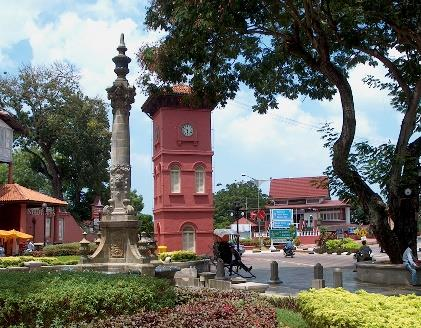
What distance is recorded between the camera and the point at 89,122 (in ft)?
148

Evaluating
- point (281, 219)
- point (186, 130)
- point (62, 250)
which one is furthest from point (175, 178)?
point (281, 219)

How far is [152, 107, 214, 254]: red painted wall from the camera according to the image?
35125mm

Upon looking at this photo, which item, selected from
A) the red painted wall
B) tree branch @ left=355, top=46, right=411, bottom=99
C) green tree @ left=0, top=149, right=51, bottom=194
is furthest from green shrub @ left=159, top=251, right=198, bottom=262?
green tree @ left=0, top=149, right=51, bottom=194

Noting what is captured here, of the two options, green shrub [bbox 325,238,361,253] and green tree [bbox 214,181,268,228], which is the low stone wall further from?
green tree [bbox 214,181,268,228]

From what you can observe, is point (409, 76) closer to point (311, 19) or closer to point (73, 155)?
point (311, 19)

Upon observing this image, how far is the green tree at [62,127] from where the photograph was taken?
4362 centimetres

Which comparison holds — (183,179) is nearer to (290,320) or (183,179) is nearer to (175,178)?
(175,178)

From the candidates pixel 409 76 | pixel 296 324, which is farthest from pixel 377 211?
pixel 296 324

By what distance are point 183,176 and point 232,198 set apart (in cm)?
5619

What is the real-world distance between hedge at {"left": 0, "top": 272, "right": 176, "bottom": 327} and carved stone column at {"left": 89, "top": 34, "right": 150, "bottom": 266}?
382 inches

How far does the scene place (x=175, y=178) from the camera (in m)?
35.8

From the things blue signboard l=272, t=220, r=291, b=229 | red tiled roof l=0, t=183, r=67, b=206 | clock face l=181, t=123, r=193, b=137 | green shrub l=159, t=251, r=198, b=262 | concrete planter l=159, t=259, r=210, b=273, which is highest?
clock face l=181, t=123, r=193, b=137

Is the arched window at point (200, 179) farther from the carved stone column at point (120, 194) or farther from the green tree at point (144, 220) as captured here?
the carved stone column at point (120, 194)

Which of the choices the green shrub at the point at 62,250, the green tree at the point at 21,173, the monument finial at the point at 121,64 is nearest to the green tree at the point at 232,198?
the green tree at the point at 21,173
